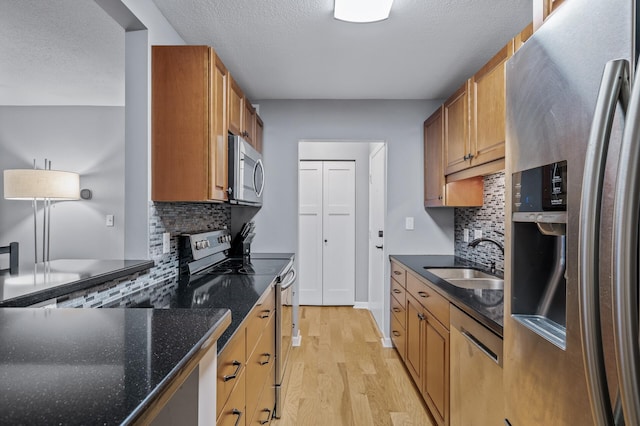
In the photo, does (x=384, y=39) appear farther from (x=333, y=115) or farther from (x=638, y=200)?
(x=638, y=200)

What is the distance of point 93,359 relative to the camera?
0.53 m

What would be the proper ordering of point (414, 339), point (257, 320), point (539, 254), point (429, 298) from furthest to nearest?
point (414, 339)
point (429, 298)
point (257, 320)
point (539, 254)

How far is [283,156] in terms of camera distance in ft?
11.4

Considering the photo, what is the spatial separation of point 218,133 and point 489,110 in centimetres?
160

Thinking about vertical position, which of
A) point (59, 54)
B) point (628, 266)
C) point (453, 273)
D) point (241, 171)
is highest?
point (59, 54)

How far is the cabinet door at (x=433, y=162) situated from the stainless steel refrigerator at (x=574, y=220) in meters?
2.00

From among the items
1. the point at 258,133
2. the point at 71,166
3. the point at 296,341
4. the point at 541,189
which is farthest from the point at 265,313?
the point at 71,166

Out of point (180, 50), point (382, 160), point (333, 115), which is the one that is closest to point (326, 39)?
point (180, 50)

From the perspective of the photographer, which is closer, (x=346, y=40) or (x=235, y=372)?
(x=235, y=372)

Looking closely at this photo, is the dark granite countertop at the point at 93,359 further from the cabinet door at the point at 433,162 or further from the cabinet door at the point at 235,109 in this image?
the cabinet door at the point at 433,162

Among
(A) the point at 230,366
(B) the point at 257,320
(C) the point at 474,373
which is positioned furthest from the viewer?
(B) the point at 257,320

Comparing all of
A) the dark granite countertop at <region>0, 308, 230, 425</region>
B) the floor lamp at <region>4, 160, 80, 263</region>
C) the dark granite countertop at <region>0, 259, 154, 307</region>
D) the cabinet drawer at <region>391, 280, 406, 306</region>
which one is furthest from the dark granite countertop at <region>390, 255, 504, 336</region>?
the floor lamp at <region>4, 160, 80, 263</region>

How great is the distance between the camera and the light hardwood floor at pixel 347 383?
225 centimetres

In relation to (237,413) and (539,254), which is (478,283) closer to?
(539,254)
